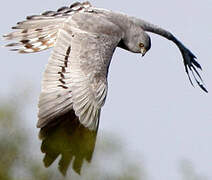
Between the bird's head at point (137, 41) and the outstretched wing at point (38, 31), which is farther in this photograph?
the bird's head at point (137, 41)

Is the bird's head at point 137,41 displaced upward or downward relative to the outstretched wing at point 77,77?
downward

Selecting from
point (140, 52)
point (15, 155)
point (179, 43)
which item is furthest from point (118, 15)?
point (15, 155)

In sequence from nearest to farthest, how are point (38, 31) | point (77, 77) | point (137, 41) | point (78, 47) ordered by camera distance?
point (77, 77), point (78, 47), point (38, 31), point (137, 41)

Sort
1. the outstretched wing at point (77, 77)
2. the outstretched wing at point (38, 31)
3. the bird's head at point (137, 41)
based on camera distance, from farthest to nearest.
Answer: the bird's head at point (137, 41) → the outstretched wing at point (38, 31) → the outstretched wing at point (77, 77)

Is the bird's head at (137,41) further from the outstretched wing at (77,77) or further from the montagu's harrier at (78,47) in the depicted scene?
the outstretched wing at (77,77)

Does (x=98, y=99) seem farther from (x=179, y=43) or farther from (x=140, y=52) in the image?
(x=179, y=43)

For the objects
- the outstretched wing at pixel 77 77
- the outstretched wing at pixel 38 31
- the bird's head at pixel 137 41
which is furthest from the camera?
the bird's head at pixel 137 41

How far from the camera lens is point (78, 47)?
7.83 meters

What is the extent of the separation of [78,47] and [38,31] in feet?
5.15

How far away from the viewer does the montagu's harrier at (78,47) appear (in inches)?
269

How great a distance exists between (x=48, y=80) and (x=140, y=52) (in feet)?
10.3

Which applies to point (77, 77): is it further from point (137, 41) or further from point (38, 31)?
point (137, 41)

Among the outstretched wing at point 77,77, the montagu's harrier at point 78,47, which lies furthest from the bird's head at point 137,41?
the outstretched wing at point 77,77

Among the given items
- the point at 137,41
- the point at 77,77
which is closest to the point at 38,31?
the point at 137,41
